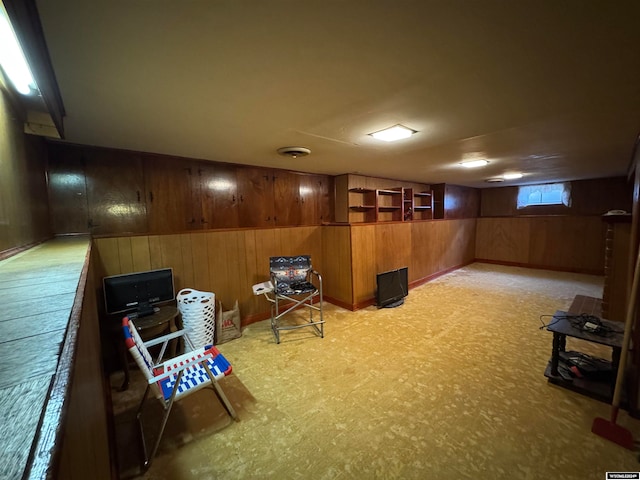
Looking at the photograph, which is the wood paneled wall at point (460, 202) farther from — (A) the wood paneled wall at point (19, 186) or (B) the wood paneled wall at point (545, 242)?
(A) the wood paneled wall at point (19, 186)

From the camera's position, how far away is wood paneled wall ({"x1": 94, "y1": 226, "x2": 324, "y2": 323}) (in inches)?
99.2

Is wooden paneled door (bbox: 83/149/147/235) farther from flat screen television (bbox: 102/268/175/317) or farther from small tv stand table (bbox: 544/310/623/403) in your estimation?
small tv stand table (bbox: 544/310/623/403)

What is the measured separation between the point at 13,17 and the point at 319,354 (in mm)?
2789

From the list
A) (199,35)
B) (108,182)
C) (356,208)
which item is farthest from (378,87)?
(356,208)

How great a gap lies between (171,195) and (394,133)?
2550mm

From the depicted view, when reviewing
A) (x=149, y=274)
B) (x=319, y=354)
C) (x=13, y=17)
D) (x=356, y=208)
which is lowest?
(x=319, y=354)

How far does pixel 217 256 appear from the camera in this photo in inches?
122

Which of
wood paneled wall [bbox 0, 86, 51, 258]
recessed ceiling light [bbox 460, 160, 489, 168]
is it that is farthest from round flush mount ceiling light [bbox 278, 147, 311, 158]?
recessed ceiling light [bbox 460, 160, 489, 168]

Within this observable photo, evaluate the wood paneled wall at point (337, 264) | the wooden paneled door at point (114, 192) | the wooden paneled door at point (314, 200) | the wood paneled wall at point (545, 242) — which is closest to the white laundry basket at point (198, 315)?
the wooden paneled door at point (114, 192)

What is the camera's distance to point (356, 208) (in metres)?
4.56

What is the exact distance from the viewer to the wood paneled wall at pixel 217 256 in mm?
2520

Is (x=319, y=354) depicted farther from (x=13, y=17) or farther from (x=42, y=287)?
(x=13, y=17)

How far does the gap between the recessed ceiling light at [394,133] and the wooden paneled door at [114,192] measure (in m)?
2.53

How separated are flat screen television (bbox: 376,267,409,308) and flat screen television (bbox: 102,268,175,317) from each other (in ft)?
8.82
